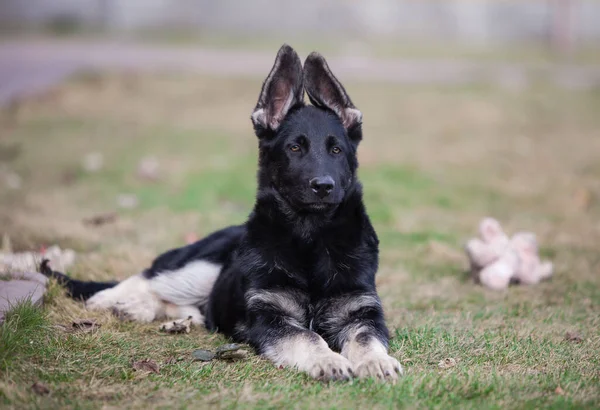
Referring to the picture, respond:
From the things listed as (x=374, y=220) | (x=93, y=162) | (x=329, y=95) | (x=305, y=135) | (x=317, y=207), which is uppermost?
(x=329, y=95)

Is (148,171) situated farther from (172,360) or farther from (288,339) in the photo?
(288,339)

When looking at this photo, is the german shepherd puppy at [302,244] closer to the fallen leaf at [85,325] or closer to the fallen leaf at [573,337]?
the fallen leaf at [85,325]

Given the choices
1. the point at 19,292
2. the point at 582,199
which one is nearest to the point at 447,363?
the point at 19,292

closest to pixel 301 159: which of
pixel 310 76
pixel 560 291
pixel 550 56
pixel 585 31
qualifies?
pixel 310 76

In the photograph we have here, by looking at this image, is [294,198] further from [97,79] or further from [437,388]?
[97,79]

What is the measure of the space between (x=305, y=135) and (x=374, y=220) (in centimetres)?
445

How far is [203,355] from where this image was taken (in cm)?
454

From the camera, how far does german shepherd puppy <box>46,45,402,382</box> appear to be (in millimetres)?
4598

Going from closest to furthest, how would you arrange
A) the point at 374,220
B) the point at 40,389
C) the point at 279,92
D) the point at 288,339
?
the point at 40,389
the point at 288,339
the point at 279,92
the point at 374,220

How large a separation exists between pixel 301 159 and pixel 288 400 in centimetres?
155

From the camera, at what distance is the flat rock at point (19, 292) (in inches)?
189

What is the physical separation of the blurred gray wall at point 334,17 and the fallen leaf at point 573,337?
2456cm

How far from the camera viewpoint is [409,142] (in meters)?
13.0

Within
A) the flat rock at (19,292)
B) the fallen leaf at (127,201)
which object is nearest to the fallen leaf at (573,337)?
the flat rock at (19,292)
